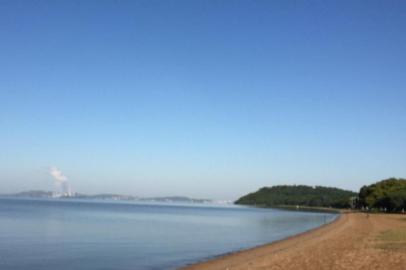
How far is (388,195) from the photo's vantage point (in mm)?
120000

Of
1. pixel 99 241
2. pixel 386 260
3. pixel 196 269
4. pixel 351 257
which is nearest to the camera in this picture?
pixel 386 260

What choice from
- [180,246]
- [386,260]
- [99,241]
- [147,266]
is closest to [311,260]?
[386,260]

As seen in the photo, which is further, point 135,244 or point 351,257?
point 135,244

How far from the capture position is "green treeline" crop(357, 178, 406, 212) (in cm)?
11531

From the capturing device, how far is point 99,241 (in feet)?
134

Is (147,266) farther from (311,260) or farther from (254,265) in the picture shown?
(311,260)

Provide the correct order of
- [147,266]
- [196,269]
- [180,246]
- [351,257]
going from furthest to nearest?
[180,246] < [147,266] < [196,269] < [351,257]

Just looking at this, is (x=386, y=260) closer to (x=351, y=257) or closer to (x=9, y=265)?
(x=351, y=257)

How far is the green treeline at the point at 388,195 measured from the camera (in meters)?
115

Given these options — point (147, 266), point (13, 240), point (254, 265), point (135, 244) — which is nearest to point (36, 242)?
point (13, 240)

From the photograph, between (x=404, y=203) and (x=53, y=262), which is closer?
(x=53, y=262)

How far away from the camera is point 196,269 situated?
25.2 m

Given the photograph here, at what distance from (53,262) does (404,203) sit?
101810 millimetres

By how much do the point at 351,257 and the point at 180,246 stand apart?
17.2 metres
